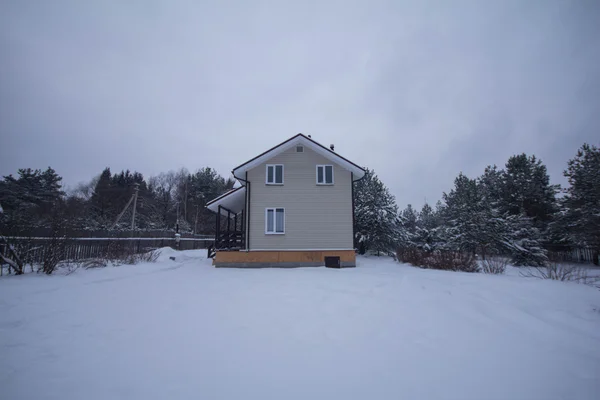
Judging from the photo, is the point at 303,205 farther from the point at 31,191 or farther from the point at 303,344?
the point at 31,191

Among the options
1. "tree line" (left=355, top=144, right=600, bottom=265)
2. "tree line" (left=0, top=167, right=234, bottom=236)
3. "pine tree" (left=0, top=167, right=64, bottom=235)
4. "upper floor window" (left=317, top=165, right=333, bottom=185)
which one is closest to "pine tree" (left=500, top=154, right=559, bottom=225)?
"tree line" (left=355, top=144, right=600, bottom=265)

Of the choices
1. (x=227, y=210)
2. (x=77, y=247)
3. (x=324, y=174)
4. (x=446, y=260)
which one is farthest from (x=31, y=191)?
(x=446, y=260)

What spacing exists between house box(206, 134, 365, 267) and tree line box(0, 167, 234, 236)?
13.3 metres

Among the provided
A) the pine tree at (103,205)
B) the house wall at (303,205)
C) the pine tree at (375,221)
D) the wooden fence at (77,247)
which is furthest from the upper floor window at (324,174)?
the pine tree at (103,205)

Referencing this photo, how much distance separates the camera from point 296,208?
12.9 metres

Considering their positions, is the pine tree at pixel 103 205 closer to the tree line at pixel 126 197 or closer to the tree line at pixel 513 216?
the tree line at pixel 126 197

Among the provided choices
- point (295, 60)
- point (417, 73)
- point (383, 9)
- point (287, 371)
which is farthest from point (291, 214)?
point (295, 60)

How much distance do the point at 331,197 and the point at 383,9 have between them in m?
21.9

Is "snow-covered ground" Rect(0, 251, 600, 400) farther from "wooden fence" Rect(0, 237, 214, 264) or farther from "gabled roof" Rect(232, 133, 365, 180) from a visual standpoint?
"gabled roof" Rect(232, 133, 365, 180)

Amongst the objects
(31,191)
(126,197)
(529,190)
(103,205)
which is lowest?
(103,205)

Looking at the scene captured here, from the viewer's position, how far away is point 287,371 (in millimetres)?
2680

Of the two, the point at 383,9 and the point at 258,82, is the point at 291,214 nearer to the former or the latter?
the point at 383,9

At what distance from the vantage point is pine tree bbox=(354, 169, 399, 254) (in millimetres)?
20406

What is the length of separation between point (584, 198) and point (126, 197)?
162 ft
